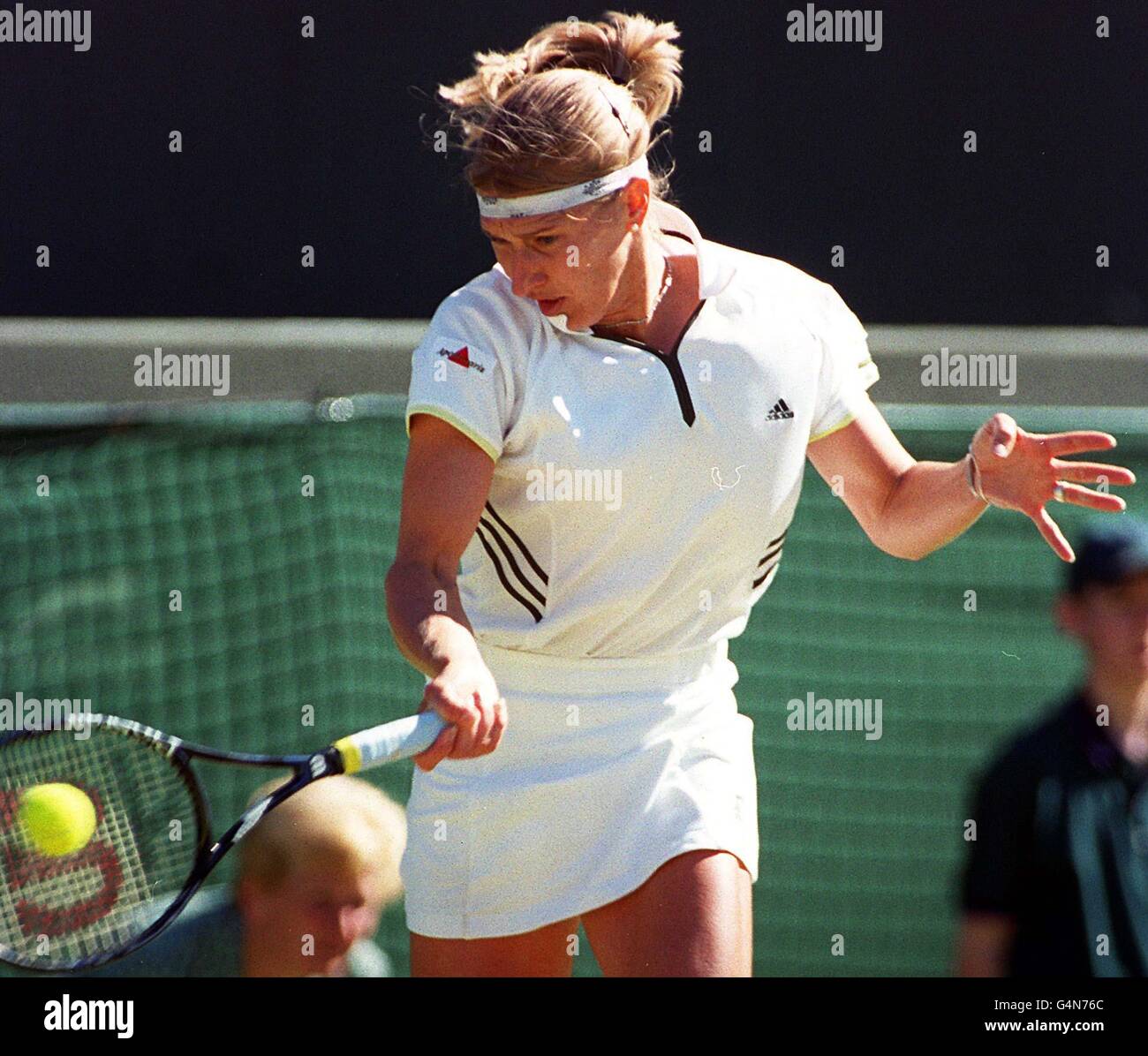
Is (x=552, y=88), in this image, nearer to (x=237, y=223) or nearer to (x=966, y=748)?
(x=966, y=748)

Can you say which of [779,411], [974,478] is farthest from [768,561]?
[974,478]

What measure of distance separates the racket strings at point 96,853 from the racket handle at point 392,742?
376 mm

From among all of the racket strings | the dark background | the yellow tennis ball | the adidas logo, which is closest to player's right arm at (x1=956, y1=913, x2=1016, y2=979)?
the adidas logo

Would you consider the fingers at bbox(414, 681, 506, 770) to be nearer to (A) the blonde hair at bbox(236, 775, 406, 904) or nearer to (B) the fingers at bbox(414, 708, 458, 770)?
(B) the fingers at bbox(414, 708, 458, 770)

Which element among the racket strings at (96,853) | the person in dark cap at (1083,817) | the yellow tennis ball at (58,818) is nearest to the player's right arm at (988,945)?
the person in dark cap at (1083,817)

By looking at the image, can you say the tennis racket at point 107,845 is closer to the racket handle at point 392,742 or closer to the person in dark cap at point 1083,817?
the racket handle at point 392,742

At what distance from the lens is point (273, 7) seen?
15.6 feet

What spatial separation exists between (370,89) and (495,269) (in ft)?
7.58

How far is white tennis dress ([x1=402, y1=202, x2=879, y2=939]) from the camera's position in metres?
2.45

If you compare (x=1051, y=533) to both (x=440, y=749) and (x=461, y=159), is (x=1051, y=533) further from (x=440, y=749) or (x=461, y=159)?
(x=461, y=159)

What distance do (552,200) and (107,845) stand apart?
109 cm

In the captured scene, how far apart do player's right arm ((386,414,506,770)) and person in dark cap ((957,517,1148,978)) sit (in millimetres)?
901

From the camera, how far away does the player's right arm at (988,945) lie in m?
2.83

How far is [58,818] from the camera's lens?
2781 millimetres
